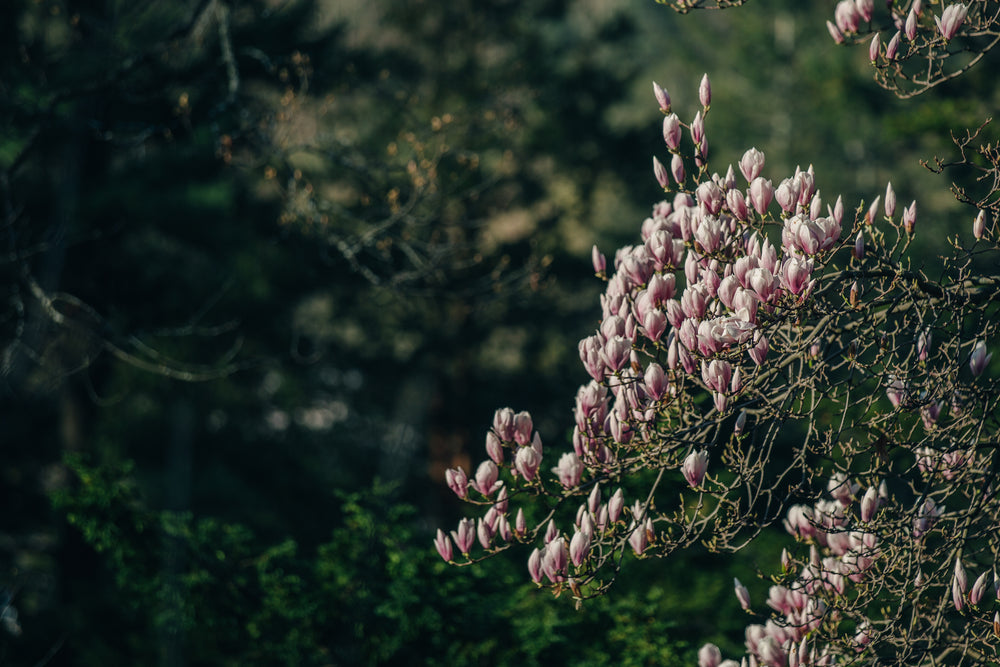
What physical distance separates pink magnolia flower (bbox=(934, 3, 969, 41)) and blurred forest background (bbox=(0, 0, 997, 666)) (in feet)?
10.8

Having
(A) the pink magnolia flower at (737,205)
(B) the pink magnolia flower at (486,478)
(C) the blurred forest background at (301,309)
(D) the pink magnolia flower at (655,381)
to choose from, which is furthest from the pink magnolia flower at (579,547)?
(C) the blurred forest background at (301,309)

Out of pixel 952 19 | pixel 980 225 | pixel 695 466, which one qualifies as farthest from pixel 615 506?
pixel 952 19

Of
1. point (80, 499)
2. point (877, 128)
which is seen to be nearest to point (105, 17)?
point (80, 499)

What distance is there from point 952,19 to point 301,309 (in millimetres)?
13626

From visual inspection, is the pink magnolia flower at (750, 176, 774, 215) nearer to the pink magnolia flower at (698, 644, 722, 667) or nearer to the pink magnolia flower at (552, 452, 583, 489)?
the pink magnolia flower at (552, 452, 583, 489)

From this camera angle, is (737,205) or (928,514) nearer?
(737,205)

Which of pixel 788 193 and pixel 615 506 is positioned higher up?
pixel 788 193

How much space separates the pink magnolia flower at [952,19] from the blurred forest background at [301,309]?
3293mm

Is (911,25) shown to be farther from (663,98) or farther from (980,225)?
(663,98)

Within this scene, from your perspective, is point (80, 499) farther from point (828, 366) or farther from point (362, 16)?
point (362, 16)

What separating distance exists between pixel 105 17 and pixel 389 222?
522cm

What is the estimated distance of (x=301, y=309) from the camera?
16.0m

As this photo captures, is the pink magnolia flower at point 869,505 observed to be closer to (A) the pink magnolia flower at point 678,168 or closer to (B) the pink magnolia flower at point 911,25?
(A) the pink magnolia flower at point 678,168

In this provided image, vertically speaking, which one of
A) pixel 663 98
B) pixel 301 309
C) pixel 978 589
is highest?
pixel 301 309
